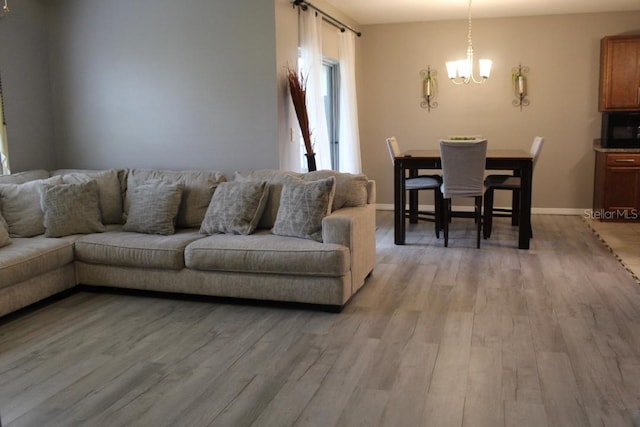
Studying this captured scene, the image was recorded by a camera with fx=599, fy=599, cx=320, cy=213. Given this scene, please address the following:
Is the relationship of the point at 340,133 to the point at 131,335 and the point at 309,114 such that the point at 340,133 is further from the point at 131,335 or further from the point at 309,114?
the point at 131,335

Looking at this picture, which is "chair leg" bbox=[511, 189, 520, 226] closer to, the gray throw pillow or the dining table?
the dining table

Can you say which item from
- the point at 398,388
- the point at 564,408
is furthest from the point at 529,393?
the point at 398,388

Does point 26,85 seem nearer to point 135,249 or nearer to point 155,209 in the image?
point 155,209

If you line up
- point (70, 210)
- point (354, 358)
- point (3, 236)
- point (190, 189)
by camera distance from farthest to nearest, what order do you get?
point (190, 189)
point (70, 210)
point (3, 236)
point (354, 358)

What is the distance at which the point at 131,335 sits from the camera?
3.54 meters

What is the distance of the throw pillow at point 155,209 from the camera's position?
14.8 ft

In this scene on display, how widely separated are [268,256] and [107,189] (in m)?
1.82

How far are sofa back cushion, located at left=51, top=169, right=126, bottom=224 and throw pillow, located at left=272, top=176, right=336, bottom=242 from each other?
4.93ft

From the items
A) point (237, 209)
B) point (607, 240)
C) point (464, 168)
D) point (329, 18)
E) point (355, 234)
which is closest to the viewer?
point (355, 234)

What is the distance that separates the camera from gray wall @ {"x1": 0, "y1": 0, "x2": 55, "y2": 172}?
510 centimetres

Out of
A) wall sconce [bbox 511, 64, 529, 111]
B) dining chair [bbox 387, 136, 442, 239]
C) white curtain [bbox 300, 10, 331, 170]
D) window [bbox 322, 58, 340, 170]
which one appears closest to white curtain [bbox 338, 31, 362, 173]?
window [bbox 322, 58, 340, 170]

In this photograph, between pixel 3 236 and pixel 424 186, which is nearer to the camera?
pixel 3 236

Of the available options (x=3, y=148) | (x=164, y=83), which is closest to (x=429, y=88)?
(x=164, y=83)

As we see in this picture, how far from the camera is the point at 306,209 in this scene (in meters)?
4.12
